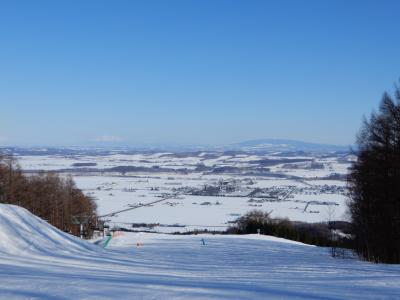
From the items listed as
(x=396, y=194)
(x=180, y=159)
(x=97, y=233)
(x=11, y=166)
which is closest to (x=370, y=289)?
(x=396, y=194)

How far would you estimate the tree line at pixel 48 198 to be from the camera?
40469 millimetres

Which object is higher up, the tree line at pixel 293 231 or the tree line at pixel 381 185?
the tree line at pixel 381 185

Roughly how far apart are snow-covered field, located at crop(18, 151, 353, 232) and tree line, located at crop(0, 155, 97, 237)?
624 cm

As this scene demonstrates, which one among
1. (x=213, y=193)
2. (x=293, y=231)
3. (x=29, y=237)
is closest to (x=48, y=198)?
(x=293, y=231)

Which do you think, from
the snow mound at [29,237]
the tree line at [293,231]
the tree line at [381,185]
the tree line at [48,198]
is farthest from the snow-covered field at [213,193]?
the snow mound at [29,237]

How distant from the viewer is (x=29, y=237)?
16.0 m

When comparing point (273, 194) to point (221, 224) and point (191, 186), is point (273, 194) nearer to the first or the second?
point (191, 186)

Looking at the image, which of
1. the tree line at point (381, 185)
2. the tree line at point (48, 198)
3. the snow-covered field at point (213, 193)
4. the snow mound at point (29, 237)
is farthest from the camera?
the snow-covered field at point (213, 193)

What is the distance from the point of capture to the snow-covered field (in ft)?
198

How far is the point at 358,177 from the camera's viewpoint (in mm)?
24172

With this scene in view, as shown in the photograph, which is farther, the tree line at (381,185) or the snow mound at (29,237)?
the tree line at (381,185)

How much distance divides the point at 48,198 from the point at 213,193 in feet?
171

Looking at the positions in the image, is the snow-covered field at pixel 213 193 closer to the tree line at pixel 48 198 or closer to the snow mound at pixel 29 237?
the tree line at pixel 48 198

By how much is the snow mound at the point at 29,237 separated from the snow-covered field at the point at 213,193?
24.3 metres
